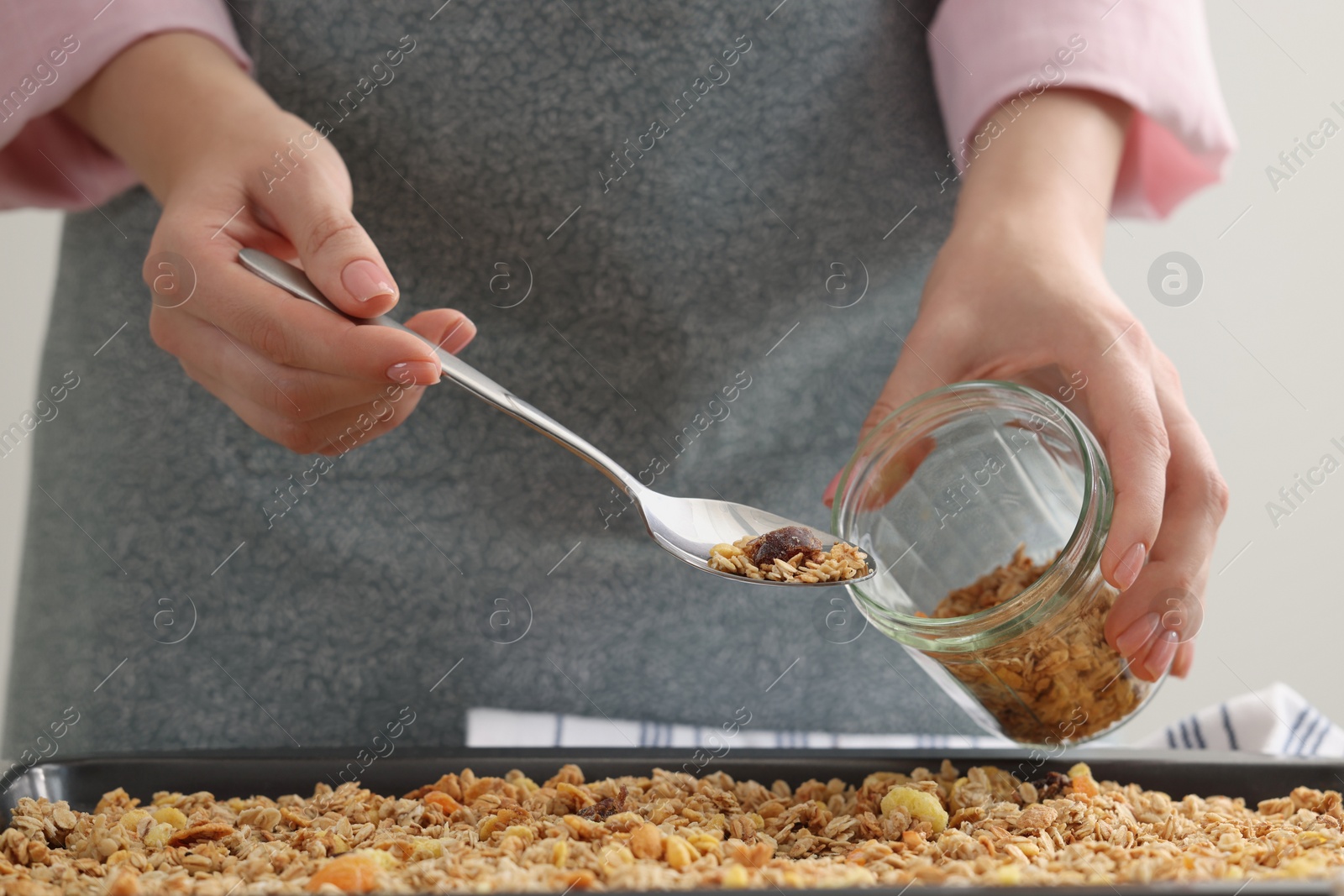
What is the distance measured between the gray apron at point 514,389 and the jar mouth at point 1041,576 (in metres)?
0.27

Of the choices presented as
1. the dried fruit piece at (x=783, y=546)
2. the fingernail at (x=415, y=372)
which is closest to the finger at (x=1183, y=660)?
the dried fruit piece at (x=783, y=546)

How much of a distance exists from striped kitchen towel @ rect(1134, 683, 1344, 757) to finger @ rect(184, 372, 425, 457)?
0.59 m

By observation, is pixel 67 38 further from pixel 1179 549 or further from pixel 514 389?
pixel 1179 549

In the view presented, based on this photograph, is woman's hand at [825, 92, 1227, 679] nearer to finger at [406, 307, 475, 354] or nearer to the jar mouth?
the jar mouth

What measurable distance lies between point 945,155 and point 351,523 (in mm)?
550

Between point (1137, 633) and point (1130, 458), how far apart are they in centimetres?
9

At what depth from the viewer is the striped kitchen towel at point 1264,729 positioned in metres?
0.73

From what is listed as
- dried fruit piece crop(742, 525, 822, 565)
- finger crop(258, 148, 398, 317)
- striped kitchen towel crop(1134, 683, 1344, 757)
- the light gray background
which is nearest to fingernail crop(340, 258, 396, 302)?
finger crop(258, 148, 398, 317)

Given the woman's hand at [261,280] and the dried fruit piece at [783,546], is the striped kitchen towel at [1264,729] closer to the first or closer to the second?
the dried fruit piece at [783,546]

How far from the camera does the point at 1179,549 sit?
546 mm

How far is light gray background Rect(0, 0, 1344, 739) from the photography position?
1.44m

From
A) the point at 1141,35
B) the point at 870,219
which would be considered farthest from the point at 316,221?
the point at 1141,35

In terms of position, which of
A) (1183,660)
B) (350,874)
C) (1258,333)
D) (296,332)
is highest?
(296,332)

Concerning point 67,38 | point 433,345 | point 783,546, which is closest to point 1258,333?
point 783,546
